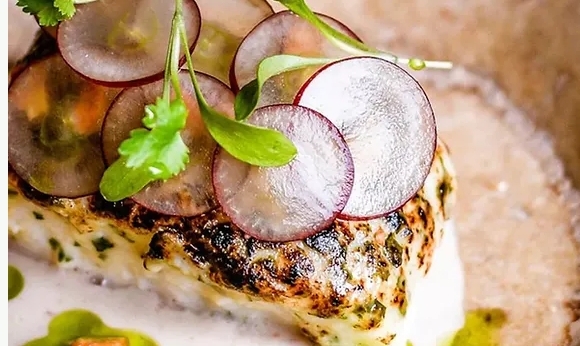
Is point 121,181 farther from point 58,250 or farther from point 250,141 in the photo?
point 58,250

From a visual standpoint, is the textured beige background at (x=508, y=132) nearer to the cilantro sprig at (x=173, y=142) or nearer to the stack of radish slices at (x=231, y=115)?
the stack of radish slices at (x=231, y=115)

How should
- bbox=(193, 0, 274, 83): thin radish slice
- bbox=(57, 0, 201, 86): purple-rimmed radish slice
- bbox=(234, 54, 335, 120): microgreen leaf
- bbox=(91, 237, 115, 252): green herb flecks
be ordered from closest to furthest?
bbox=(234, 54, 335, 120): microgreen leaf
bbox=(57, 0, 201, 86): purple-rimmed radish slice
bbox=(193, 0, 274, 83): thin radish slice
bbox=(91, 237, 115, 252): green herb flecks

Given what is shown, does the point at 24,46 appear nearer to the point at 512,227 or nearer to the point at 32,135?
the point at 32,135

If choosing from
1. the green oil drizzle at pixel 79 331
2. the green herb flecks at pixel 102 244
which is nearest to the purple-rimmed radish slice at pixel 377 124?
the green herb flecks at pixel 102 244

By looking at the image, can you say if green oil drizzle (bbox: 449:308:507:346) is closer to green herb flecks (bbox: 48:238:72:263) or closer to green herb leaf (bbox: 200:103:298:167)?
green herb leaf (bbox: 200:103:298:167)

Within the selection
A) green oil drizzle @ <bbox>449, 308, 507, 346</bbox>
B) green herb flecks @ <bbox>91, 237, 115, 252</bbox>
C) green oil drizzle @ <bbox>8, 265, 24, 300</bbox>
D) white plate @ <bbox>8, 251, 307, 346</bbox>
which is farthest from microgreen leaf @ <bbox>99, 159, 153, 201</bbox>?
green oil drizzle @ <bbox>449, 308, 507, 346</bbox>

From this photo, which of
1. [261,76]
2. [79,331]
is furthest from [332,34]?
[79,331]
